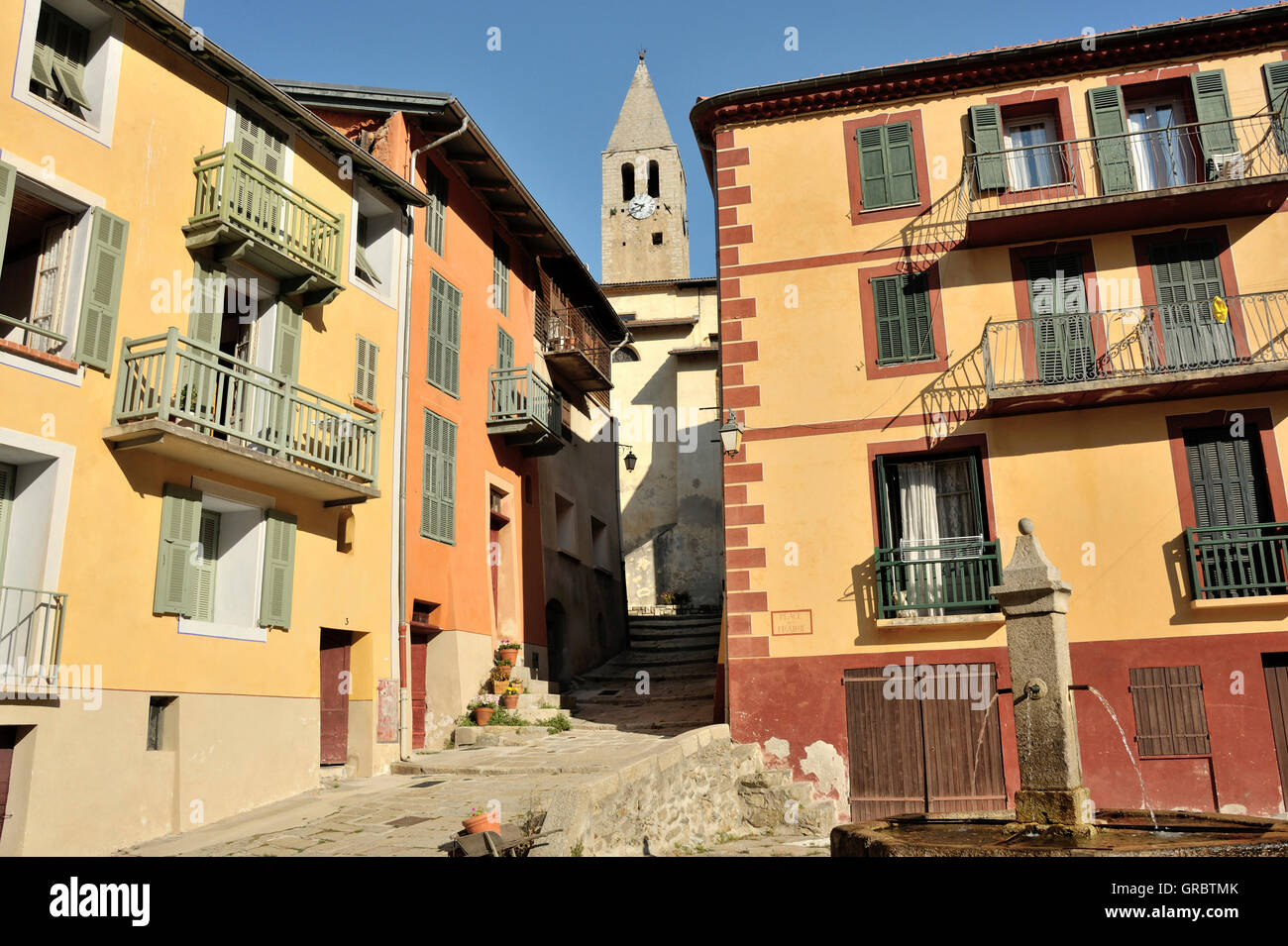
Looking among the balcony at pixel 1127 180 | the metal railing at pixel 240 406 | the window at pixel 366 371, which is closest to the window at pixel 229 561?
the metal railing at pixel 240 406

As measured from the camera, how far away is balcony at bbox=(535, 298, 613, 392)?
80.5ft

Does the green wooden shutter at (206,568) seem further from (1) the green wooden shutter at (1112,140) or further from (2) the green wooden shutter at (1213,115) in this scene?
(2) the green wooden shutter at (1213,115)

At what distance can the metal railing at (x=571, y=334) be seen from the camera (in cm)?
2445

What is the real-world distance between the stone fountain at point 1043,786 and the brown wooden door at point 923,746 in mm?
4788

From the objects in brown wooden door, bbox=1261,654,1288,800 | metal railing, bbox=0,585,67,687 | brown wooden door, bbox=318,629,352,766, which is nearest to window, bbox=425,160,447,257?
brown wooden door, bbox=318,629,352,766

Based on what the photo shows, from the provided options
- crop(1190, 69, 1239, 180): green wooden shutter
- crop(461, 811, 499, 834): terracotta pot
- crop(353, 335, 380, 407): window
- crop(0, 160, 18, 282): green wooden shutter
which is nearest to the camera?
crop(461, 811, 499, 834): terracotta pot

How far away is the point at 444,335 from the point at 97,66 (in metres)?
7.41

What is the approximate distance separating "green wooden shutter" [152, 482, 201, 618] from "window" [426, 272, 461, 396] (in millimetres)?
6118

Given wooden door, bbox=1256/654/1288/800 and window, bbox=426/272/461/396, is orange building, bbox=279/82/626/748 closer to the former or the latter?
window, bbox=426/272/461/396

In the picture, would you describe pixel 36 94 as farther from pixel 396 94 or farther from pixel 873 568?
pixel 873 568

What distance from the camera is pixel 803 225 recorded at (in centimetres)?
1650

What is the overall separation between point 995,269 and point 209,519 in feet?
38.2
